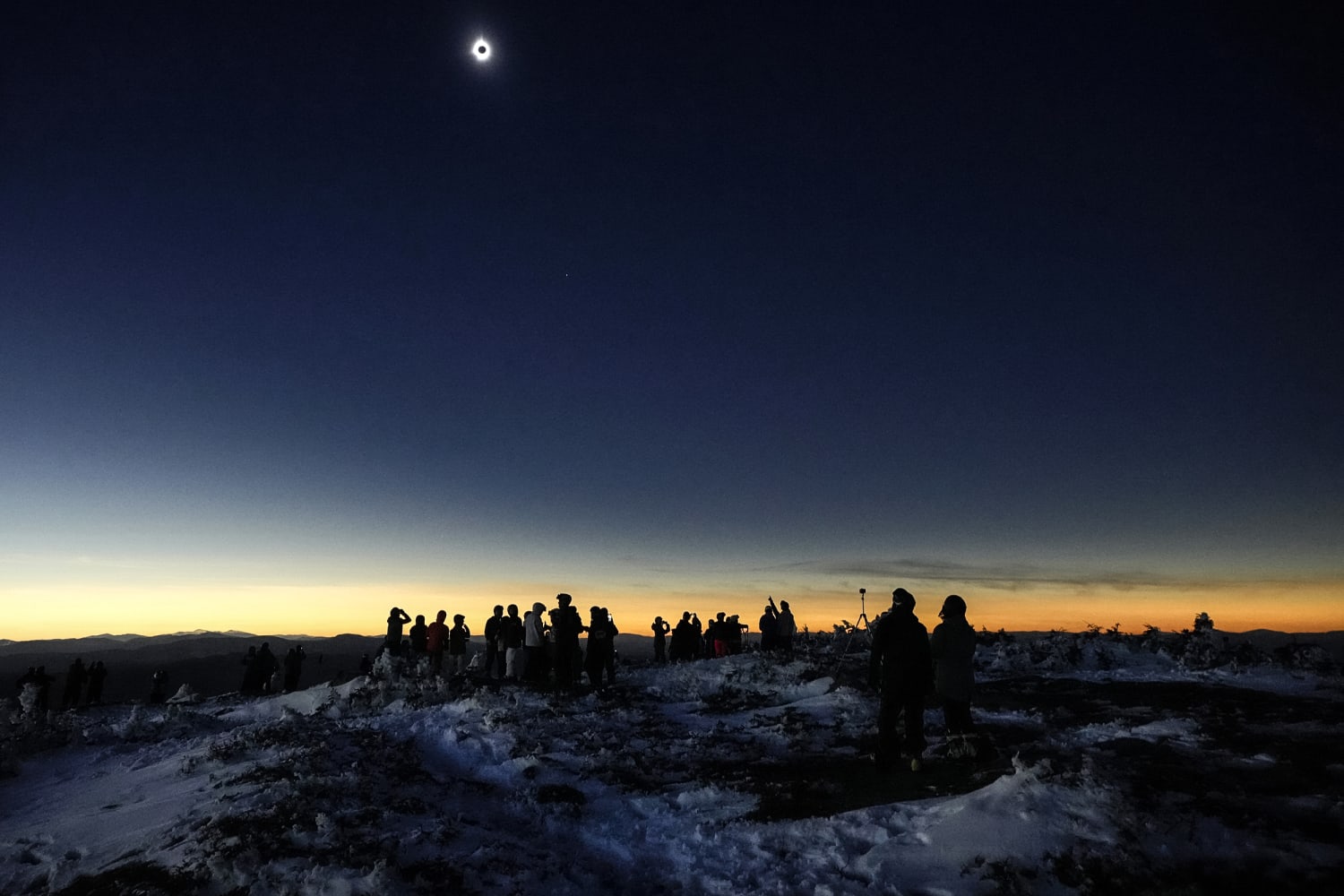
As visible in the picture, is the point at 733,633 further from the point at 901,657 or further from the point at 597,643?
the point at 901,657

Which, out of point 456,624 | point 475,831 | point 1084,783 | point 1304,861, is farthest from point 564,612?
point 1304,861

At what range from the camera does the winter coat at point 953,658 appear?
27.6ft

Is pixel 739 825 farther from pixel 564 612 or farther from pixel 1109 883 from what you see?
pixel 564 612

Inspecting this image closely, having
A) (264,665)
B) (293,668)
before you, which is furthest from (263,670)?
(293,668)

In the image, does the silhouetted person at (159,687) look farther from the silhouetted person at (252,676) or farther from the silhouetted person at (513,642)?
the silhouetted person at (513,642)

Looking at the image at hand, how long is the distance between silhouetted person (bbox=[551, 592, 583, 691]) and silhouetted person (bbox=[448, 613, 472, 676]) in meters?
5.26

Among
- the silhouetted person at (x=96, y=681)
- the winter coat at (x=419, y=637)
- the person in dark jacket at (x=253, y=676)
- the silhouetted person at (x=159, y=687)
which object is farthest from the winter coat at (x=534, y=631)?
the silhouetted person at (x=96, y=681)

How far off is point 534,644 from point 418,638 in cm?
598

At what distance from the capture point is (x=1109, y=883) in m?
4.68

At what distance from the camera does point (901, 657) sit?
334 inches

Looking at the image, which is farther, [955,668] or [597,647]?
[597,647]

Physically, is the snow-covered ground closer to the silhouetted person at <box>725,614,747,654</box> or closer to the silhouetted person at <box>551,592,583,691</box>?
the silhouetted person at <box>551,592,583,691</box>

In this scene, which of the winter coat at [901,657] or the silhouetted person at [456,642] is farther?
the silhouetted person at [456,642]

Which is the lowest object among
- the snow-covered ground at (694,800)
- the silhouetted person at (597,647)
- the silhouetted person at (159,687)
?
the silhouetted person at (159,687)
